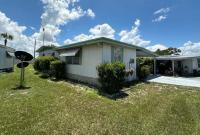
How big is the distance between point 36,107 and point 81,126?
246 cm

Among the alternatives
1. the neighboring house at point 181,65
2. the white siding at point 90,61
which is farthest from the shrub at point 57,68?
the neighboring house at point 181,65

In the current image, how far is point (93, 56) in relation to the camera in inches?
400

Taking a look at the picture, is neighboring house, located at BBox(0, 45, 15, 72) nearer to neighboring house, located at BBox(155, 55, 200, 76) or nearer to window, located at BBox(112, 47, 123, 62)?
window, located at BBox(112, 47, 123, 62)

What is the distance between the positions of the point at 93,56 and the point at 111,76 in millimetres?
2795

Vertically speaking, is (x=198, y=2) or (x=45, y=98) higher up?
(x=198, y=2)

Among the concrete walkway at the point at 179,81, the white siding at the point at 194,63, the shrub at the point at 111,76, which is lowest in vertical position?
the concrete walkway at the point at 179,81

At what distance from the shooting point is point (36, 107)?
18.6ft

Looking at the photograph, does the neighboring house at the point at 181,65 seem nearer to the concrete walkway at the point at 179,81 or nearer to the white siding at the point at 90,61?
the concrete walkway at the point at 179,81

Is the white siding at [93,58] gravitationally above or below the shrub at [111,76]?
above

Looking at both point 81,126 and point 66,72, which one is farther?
point 66,72

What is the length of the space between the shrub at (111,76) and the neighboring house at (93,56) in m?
1.46

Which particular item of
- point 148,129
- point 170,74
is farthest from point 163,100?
point 170,74

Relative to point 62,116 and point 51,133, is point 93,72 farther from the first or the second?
point 51,133

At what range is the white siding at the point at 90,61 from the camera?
32.2ft
